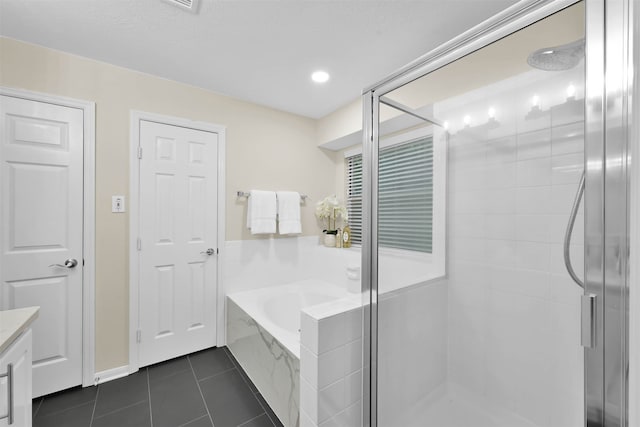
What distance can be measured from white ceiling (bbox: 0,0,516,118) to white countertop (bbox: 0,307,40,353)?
1574 mm

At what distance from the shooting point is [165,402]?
1.73 meters

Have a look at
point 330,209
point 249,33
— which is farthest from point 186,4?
point 330,209

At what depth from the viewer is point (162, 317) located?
2.17m

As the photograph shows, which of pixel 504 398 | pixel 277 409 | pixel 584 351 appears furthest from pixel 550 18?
pixel 277 409

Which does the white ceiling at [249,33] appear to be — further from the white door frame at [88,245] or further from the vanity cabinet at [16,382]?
the vanity cabinet at [16,382]

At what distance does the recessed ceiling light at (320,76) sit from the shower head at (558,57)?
142cm

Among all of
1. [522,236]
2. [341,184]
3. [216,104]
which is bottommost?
[522,236]

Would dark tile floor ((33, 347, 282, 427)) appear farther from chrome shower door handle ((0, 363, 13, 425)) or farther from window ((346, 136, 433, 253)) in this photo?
window ((346, 136, 433, 253))

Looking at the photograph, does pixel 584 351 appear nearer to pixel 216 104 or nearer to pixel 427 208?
pixel 427 208

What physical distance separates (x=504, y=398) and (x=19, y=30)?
3312mm

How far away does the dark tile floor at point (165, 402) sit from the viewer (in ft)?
5.18

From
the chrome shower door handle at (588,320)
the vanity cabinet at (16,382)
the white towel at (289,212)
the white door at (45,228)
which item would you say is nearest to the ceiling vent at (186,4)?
the white door at (45,228)

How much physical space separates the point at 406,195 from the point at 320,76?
4.32 ft

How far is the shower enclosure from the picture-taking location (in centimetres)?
75
